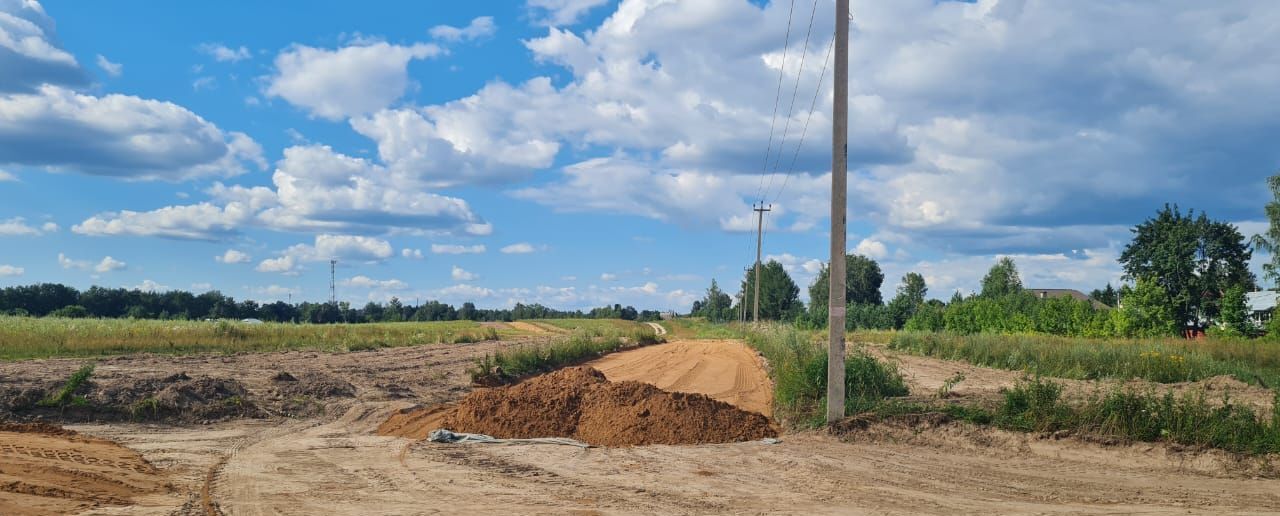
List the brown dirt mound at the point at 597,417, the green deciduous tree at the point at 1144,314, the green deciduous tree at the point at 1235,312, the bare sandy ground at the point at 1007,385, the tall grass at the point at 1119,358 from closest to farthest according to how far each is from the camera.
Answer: the brown dirt mound at the point at 597,417 < the bare sandy ground at the point at 1007,385 < the tall grass at the point at 1119,358 < the green deciduous tree at the point at 1144,314 < the green deciduous tree at the point at 1235,312

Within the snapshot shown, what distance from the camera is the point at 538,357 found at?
91.3 ft

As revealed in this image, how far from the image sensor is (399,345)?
1644 inches

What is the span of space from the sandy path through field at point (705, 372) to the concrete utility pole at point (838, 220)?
340 cm

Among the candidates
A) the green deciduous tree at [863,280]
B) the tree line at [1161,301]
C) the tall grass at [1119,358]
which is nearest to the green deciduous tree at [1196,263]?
the tree line at [1161,301]

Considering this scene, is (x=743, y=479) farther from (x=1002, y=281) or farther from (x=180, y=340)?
(x=1002, y=281)

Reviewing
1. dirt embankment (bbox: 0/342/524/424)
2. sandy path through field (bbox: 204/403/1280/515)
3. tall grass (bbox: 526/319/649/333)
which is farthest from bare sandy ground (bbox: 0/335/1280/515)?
tall grass (bbox: 526/319/649/333)

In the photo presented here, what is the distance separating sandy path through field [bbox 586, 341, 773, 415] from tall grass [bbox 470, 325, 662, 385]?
97cm

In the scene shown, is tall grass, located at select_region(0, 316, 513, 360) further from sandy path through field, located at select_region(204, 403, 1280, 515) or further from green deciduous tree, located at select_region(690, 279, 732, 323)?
green deciduous tree, located at select_region(690, 279, 732, 323)

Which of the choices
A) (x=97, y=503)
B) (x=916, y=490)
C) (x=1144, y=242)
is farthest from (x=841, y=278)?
(x=1144, y=242)

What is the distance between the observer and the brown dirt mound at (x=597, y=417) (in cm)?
1288

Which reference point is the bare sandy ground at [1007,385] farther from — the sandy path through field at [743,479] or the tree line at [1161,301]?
the tree line at [1161,301]

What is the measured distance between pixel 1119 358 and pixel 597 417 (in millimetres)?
19329

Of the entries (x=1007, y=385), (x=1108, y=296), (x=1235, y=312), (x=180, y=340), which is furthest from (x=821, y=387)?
(x=1108, y=296)

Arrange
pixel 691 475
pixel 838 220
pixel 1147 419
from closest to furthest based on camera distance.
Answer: pixel 691 475 < pixel 1147 419 < pixel 838 220
